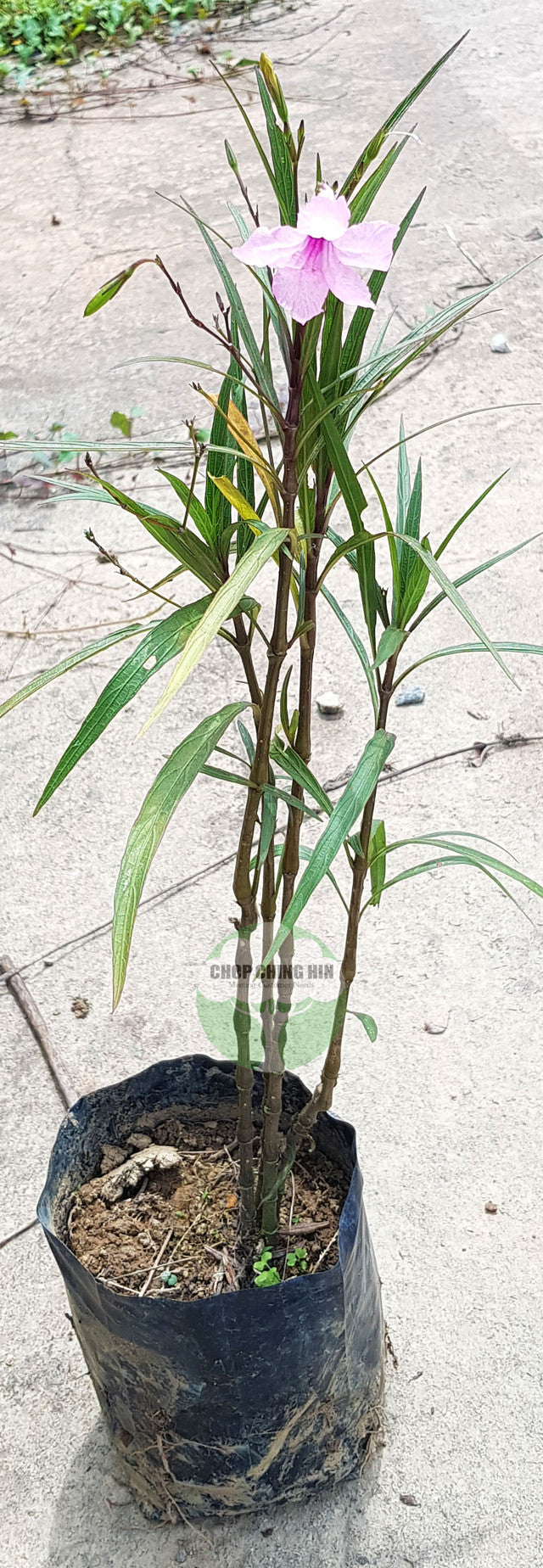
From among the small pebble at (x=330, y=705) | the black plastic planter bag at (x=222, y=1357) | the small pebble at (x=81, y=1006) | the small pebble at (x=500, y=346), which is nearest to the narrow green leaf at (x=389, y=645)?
the black plastic planter bag at (x=222, y=1357)

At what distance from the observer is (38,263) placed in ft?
11.0

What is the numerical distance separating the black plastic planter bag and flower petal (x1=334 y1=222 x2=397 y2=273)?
76 cm

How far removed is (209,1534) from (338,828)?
82 centimetres

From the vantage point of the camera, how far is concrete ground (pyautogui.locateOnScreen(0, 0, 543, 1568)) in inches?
49.3

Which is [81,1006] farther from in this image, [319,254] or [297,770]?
[319,254]

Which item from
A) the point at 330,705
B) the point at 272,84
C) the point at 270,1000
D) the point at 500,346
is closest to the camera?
the point at 272,84

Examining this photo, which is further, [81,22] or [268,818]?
[81,22]

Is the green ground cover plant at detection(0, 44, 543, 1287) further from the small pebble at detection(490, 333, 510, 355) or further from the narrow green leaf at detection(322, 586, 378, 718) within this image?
the small pebble at detection(490, 333, 510, 355)

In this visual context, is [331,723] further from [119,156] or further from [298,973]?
[119,156]

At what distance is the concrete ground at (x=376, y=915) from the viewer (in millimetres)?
1251

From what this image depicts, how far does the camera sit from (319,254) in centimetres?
61

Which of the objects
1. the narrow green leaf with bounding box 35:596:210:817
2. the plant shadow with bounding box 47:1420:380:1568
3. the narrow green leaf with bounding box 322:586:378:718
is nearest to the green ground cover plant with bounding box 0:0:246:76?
the narrow green leaf with bounding box 322:586:378:718

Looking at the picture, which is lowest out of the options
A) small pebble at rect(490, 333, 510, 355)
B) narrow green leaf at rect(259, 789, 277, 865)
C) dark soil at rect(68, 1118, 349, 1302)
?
dark soil at rect(68, 1118, 349, 1302)

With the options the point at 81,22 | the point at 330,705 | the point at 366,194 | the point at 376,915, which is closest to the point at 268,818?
the point at 366,194
